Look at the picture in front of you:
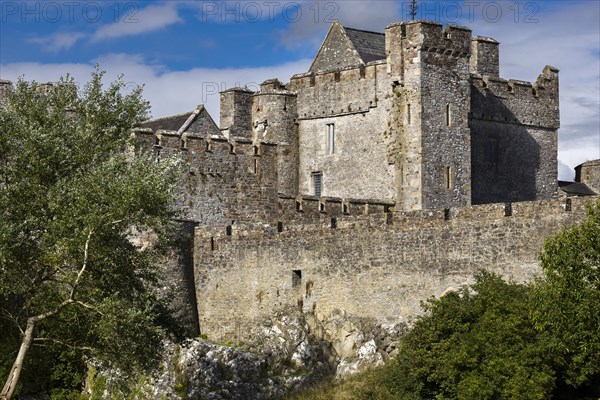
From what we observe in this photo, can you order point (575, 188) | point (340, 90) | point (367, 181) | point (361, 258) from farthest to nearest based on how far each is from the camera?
point (575, 188) → point (340, 90) → point (367, 181) → point (361, 258)

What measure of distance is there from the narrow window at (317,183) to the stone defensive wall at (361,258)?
513cm

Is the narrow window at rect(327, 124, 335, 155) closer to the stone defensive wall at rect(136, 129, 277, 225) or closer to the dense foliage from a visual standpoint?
the stone defensive wall at rect(136, 129, 277, 225)

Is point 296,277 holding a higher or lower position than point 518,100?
lower

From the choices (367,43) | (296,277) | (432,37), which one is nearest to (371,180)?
(432,37)

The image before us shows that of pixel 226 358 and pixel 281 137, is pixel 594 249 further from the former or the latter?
pixel 281 137

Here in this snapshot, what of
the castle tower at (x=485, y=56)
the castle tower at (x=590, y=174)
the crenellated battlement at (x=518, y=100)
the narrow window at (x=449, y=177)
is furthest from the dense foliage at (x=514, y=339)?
the castle tower at (x=590, y=174)

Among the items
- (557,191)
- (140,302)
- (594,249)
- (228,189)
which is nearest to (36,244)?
(140,302)

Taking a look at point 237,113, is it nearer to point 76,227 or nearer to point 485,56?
point 485,56

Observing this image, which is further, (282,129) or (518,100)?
(518,100)

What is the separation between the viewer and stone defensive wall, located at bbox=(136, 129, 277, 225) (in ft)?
174

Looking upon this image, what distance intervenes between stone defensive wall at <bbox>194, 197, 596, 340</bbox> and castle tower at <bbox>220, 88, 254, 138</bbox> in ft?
23.7

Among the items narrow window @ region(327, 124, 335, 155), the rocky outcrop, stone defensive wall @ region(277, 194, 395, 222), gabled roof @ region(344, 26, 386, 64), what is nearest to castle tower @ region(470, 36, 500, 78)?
gabled roof @ region(344, 26, 386, 64)

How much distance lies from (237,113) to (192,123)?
1.91 m

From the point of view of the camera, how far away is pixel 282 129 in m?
60.0
